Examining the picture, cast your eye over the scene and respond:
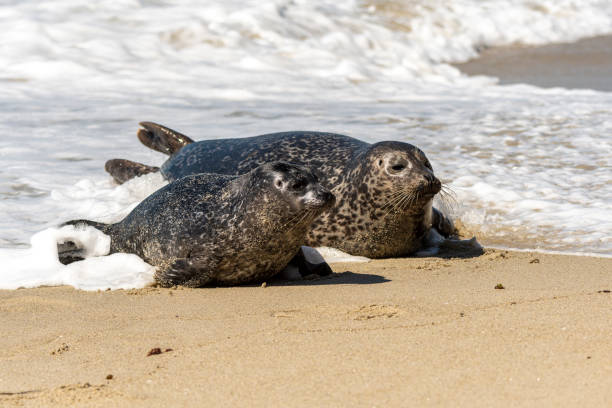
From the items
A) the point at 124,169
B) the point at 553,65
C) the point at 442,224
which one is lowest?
the point at 442,224

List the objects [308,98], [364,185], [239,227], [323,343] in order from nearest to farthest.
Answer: [323,343] → [239,227] → [364,185] → [308,98]

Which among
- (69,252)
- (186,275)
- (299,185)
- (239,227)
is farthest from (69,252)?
(299,185)

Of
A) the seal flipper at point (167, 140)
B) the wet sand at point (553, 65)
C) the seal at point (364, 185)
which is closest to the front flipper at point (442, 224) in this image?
the seal at point (364, 185)

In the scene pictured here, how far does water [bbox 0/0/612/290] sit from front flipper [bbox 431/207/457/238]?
0.88 ft

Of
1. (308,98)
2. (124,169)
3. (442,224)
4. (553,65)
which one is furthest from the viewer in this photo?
(553,65)

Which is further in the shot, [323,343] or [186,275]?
[186,275]

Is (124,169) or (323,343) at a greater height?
(124,169)

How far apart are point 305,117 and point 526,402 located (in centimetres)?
819

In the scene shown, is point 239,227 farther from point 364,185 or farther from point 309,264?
point 364,185

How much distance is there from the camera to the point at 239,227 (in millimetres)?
4805

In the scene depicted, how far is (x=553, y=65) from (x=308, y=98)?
629 cm

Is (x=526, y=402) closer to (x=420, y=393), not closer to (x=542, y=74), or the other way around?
(x=420, y=393)

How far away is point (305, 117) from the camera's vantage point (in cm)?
1077

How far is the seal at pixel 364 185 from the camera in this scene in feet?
18.4
